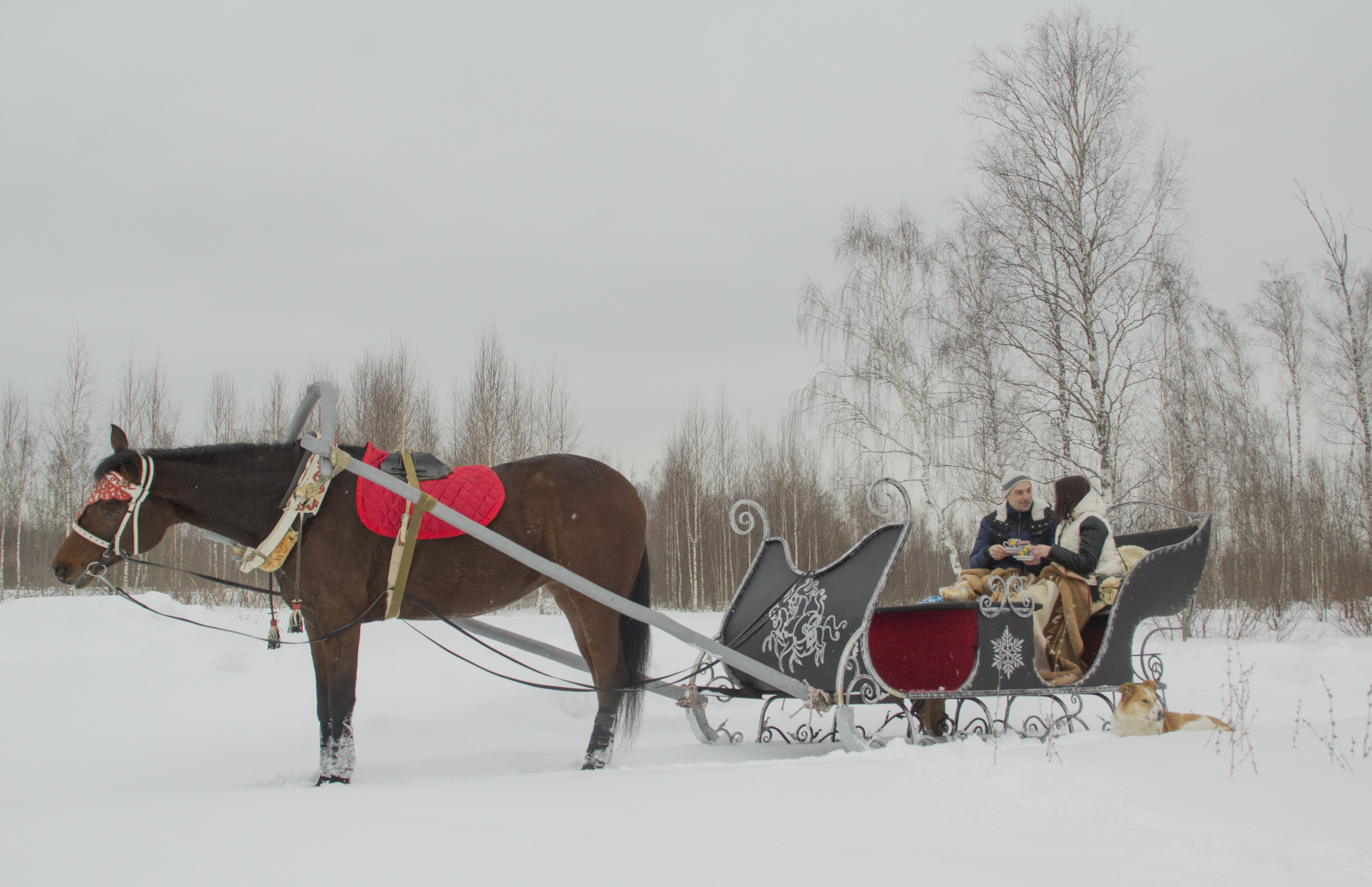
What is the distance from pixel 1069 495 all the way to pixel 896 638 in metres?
1.36

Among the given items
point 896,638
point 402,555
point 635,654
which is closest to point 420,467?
point 402,555

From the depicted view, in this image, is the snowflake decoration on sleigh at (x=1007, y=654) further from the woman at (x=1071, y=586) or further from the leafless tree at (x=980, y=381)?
the leafless tree at (x=980, y=381)

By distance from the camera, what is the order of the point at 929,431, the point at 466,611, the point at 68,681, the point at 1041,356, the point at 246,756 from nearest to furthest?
the point at 466,611 → the point at 246,756 → the point at 68,681 → the point at 1041,356 → the point at 929,431

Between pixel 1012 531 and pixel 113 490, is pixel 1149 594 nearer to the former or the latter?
pixel 1012 531

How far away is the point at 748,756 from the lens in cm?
449

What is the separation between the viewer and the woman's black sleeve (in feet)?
16.2

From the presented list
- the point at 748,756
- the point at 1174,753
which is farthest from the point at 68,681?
the point at 1174,753

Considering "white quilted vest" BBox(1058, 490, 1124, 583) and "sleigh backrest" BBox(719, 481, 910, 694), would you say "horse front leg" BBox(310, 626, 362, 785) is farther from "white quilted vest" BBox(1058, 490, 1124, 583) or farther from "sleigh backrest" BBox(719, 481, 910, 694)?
"white quilted vest" BBox(1058, 490, 1124, 583)

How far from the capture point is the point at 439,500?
4.18 metres

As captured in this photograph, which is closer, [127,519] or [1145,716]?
[127,519]

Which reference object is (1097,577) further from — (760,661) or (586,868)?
(586,868)

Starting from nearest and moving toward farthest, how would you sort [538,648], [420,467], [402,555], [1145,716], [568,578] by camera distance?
[568,578]
[402,555]
[420,467]
[1145,716]
[538,648]

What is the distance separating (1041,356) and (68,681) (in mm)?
11792

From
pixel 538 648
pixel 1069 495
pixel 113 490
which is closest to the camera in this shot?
pixel 113 490
